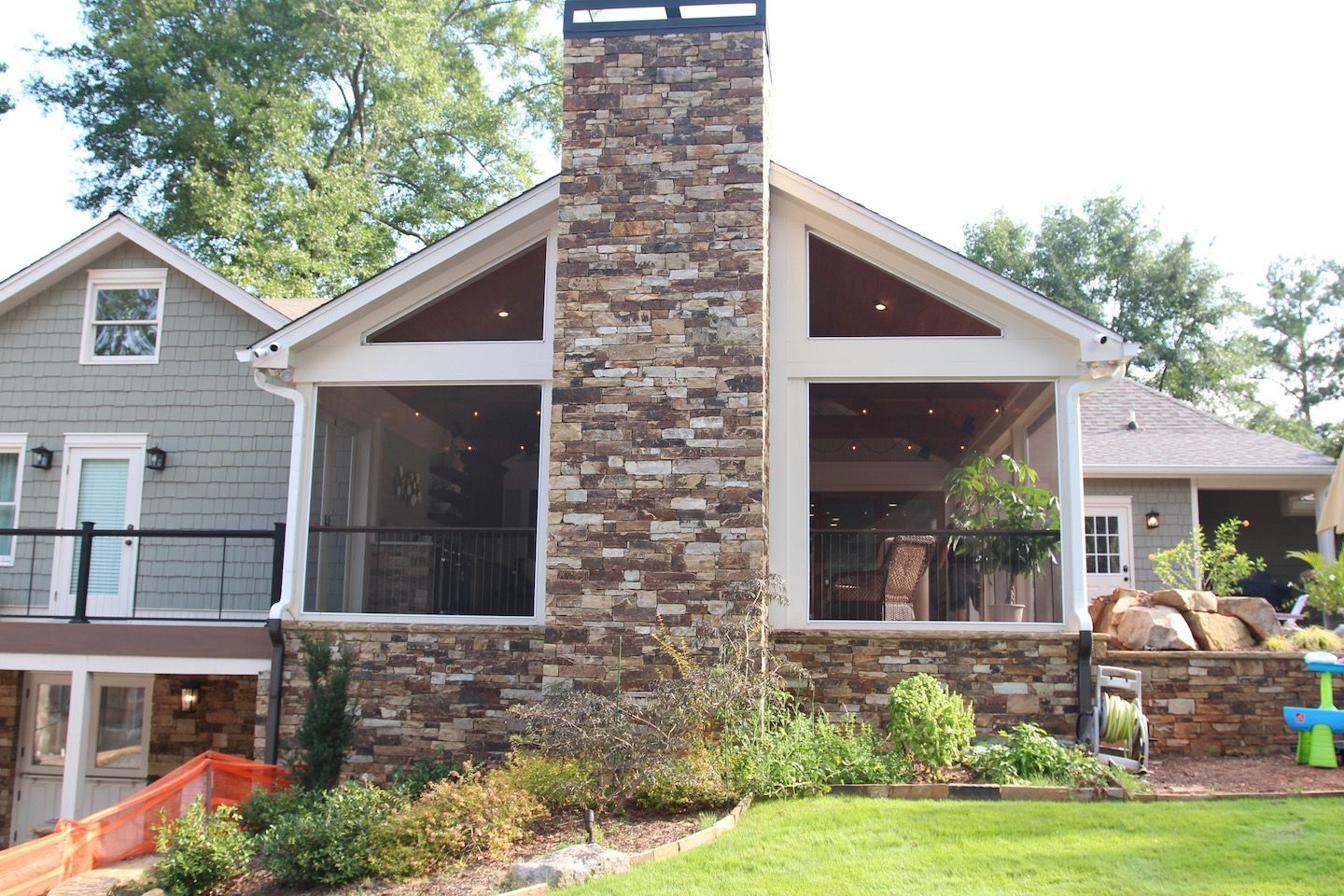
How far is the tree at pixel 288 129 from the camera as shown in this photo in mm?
21547

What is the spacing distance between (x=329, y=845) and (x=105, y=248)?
8.80 m

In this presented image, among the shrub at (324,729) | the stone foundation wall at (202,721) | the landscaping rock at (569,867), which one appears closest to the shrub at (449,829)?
the landscaping rock at (569,867)

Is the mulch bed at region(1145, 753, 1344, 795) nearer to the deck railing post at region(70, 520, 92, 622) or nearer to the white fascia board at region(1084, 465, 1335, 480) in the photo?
the white fascia board at region(1084, 465, 1335, 480)

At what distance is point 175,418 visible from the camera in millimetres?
12422

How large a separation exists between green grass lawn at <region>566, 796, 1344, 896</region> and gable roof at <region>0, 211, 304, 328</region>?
27.9 feet

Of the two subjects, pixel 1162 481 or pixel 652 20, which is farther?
pixel 1162 481

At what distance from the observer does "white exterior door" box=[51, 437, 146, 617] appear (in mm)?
12188

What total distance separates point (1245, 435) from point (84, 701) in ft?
48.0

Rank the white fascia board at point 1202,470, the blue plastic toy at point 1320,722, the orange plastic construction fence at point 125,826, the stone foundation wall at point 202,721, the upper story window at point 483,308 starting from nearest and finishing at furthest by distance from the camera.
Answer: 1. the orange plastic construction fence at point 125,826
2. the blue plastic toy at point 1320,722
3. the upper story window at point 483,308
4. the stone foundation wall at point 202,721
5. the white fascia board at point 1202,470

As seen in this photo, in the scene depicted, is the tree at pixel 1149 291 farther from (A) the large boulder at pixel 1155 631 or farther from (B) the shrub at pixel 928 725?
(B) the shrub at pixel 928 725

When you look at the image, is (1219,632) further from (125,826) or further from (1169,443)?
(125,826)

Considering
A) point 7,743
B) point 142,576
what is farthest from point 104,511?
point 7,743

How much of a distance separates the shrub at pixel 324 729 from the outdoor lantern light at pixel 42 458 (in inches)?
218

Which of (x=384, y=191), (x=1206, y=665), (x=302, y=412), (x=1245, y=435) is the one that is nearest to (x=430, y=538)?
(x=302, y=412)
